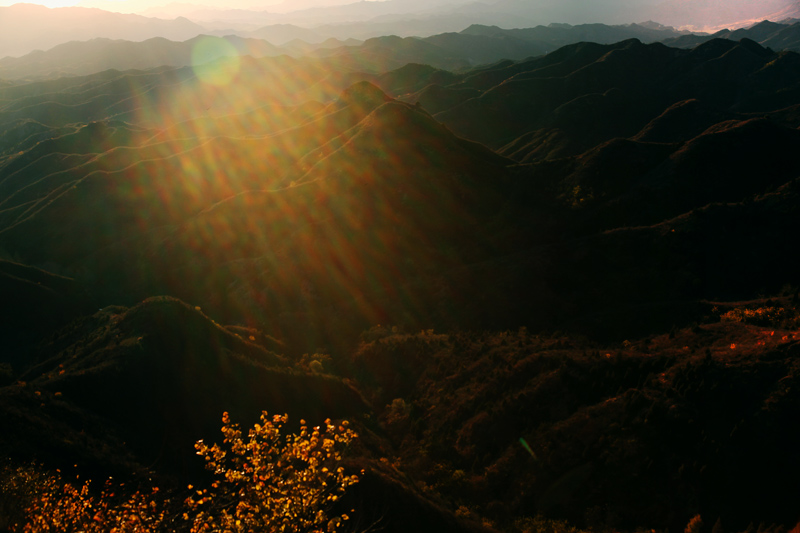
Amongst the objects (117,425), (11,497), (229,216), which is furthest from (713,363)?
(229,216)

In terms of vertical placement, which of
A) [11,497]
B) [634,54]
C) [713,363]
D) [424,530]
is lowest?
[424,530]

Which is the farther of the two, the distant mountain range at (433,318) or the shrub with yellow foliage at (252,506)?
the distant mountain range at (433,318)

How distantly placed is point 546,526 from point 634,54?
627ft

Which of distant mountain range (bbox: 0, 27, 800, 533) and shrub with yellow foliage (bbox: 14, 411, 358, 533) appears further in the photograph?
distant mountain range (bbox: 0, 27, 800, 533)

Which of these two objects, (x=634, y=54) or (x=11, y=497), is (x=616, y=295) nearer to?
(x=11, y=497)

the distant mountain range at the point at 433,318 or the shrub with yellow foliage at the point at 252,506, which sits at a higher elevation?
the shrub with yellow foliage at the point at 252,506

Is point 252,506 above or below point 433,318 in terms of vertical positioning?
above

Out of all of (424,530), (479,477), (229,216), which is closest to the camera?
(424,530)

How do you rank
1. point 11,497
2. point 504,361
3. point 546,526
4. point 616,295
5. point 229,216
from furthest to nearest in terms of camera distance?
point 229,216 < point 616,295 < point 504,361 < point 546,526 < point 11,497

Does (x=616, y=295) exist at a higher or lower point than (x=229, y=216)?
lower

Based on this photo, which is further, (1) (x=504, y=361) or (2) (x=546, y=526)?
(1) (x=504, y=361)

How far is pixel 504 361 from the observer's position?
126 feet

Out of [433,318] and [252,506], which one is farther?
[433,318]

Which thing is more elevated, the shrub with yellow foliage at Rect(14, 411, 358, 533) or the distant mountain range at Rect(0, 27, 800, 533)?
the shrub with yellow foliage at Rect(14, 411, 358, 533)
